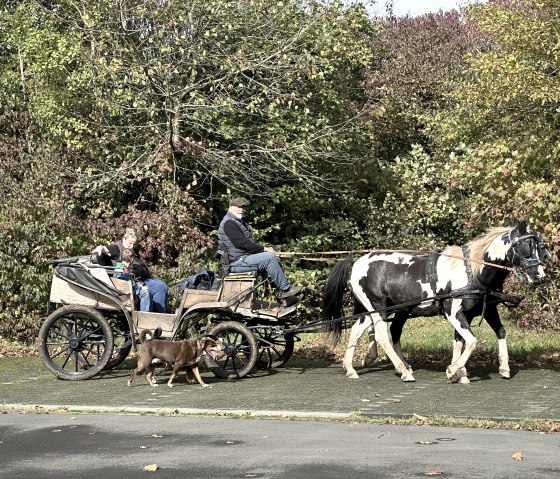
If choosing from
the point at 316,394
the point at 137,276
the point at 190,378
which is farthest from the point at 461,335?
the point at 137,276

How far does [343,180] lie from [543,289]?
18.6 ft

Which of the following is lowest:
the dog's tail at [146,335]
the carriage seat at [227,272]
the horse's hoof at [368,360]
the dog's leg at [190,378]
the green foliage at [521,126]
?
the horse's hoof at [368,360]

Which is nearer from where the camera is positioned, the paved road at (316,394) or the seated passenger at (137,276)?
the paved road at (316,394)

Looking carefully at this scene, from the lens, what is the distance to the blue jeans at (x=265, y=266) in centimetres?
1448

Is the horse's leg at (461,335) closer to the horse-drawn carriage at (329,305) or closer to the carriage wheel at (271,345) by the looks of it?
the horse-drawn carriage at (329,305)

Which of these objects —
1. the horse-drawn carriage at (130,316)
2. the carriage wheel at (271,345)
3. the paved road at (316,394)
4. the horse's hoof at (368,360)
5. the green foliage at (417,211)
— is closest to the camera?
the paved road at (316,394)

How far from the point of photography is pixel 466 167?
22391mm

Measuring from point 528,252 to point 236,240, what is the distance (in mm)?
3735

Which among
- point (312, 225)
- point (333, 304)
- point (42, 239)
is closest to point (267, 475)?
point (333, 304)

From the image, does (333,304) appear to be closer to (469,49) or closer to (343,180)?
(343,180)

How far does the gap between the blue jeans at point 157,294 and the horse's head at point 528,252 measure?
15.4 feet

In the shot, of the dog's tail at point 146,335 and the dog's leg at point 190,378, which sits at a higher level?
the dog's tail at point 146,335

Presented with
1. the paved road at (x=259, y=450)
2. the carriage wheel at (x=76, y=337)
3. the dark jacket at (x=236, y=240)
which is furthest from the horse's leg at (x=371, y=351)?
the paved road at (x=259, y=450)

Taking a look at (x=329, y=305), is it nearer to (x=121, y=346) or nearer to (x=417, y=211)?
(x=121, y=346)
